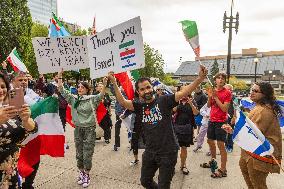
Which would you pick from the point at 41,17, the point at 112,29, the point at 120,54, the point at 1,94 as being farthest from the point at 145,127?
the point at 41,17

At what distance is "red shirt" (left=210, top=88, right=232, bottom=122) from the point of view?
18.8 feet

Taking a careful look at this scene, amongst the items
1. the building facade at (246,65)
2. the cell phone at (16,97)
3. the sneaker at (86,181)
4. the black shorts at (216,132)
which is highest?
the building facade at (246,65)

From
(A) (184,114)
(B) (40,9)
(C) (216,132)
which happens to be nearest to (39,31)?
(A) (184,114)

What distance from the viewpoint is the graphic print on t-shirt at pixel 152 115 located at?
388 centimetres

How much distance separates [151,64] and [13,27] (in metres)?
15.9

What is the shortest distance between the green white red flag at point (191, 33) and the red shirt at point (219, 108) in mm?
2301

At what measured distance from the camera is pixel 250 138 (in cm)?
374

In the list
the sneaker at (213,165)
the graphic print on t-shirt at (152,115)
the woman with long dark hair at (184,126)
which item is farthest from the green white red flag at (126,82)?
the sneaker at (213,165)

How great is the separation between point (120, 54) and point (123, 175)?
2635 millimetres

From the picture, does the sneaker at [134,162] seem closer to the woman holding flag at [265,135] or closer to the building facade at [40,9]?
the woman holding flag at [265,135]

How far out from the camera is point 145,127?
3990 mm

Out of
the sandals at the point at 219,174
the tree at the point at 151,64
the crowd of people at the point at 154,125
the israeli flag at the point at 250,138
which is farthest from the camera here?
the tree at the point at 151,64

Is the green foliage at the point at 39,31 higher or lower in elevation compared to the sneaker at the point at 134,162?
higher

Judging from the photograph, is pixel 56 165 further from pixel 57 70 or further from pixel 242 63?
pixel 242 63
